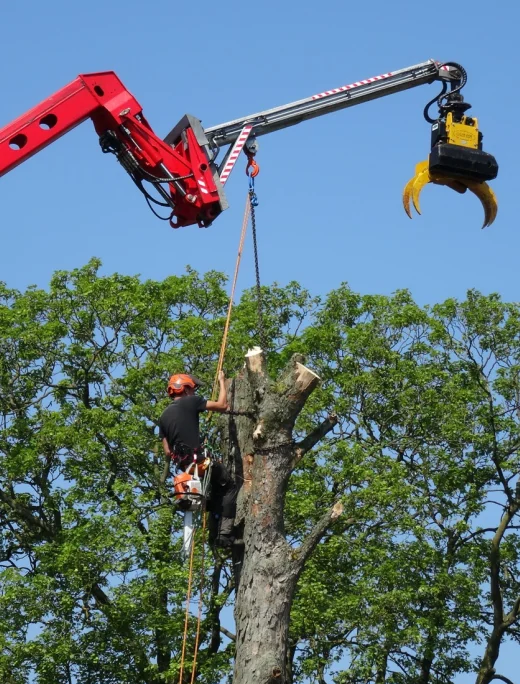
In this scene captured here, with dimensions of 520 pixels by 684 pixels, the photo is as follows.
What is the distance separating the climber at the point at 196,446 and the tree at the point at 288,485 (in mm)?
11213

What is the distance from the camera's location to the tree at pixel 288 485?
22.9 metres

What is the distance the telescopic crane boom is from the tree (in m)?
11.1

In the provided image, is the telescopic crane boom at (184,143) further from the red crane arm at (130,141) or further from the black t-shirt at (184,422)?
the black t-shirt at (184,422)

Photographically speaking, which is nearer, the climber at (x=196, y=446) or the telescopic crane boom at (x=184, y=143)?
the climber at (x=196, y=446)

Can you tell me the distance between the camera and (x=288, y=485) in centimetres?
2206

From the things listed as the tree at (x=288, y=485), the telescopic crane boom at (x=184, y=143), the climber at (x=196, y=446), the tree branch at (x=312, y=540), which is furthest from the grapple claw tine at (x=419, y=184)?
the tree at (x=288, y=485)

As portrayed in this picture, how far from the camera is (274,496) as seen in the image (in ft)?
33.6

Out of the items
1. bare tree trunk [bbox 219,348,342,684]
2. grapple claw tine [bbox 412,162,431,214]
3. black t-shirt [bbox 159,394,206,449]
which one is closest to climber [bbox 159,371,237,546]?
black t-shirt [bbox 159,394,206,449]

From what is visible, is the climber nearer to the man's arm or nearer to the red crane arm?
the man's arm

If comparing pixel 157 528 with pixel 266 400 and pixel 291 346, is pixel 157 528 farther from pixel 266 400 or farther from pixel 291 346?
pixel 266 400

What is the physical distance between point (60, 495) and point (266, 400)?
15.4m

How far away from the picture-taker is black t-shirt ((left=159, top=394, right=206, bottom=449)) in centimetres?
1125

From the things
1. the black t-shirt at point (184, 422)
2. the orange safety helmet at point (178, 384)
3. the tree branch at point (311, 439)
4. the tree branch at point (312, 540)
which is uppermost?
the orange safety helmet at point (178, 384)

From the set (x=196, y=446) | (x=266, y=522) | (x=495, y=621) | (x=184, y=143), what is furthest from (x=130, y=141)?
(x=495, y=621)
